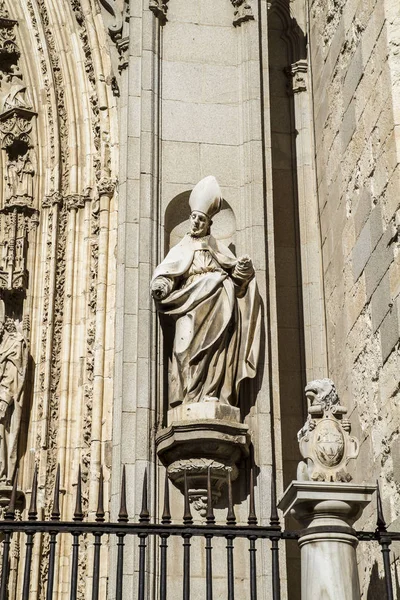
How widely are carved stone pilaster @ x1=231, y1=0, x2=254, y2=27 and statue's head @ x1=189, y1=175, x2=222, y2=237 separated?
6.45ft

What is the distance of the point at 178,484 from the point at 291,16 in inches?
216

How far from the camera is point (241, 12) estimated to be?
10.7 meters

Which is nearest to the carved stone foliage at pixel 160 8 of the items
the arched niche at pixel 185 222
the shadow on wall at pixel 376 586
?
the arched niche at pixel 185 222

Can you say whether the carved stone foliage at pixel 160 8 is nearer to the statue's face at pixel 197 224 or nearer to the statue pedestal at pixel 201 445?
the statue's face at pixel 197 224

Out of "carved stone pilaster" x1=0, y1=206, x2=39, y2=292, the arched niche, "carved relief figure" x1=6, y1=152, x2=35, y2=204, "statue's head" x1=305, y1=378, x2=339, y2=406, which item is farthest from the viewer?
"carved relief figure" x1=6, y1=152, x2=35, y2=204

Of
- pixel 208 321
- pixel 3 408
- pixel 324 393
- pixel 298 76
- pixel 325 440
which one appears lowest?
pixel 325 440

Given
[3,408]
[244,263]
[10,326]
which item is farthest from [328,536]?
[10,326]

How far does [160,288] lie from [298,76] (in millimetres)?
3579

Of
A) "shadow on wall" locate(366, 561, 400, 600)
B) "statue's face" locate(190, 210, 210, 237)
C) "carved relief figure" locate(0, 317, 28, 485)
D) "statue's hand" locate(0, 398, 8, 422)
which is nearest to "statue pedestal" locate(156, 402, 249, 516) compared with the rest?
"shadow on wall" locate(366, 561, 400, 600)

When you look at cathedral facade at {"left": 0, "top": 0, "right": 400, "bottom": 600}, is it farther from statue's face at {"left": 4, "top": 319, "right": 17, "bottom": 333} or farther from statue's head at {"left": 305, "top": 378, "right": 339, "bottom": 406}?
statue's head at {"left": 305, "top": 378, "right": 339, "bottom": 406}

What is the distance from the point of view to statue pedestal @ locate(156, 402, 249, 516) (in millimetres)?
8633

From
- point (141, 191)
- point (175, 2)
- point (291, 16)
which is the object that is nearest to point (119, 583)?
point (141, 191)

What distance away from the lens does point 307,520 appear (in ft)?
21.7

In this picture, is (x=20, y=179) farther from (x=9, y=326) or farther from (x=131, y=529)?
(x=131, y=529)
